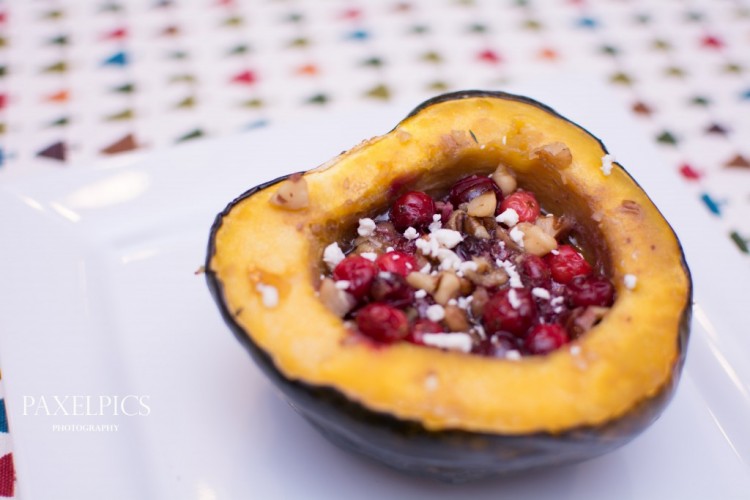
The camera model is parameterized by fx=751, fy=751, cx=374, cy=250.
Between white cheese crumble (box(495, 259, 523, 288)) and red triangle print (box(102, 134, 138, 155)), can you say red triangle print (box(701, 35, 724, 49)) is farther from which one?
red triangle print (box(102, 134, 138, 155))

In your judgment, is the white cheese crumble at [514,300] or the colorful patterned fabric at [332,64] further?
the colorful patterned fabric at [332,64]

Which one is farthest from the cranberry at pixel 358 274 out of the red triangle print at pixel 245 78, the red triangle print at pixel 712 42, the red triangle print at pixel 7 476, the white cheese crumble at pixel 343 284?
the red triangle print at pixel 712 42

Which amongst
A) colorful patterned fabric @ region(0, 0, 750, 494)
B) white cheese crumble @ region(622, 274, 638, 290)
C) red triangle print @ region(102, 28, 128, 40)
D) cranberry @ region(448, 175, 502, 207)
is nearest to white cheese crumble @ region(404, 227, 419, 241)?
cranberry @ region(448, 175, 502, 207)

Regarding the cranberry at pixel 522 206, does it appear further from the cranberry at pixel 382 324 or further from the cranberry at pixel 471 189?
the cranberry at pixel 382 324

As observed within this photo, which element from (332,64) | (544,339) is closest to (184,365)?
(544,339)

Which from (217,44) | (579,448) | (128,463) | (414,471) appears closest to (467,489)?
(414,471)

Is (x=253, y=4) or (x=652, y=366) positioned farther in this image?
(x=253, y=4)

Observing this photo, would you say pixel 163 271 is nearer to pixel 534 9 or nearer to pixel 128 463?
pixel 128 463
